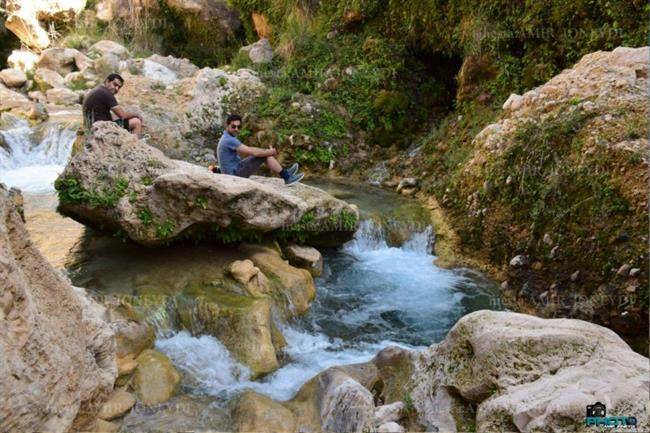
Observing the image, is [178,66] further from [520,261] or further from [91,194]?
[520,261]

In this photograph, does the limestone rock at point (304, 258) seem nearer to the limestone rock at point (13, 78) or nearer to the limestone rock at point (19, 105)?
the limestone rock at point (19, 105)

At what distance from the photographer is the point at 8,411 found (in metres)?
2.71

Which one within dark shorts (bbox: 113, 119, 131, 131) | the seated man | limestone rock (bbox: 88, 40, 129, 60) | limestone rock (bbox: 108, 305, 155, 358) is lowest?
limestone rock (bbox: 108, 305, 155, 358)

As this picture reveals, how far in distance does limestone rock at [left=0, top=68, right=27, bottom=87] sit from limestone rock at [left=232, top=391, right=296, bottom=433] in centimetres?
1583

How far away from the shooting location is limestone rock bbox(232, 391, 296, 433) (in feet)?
15.0

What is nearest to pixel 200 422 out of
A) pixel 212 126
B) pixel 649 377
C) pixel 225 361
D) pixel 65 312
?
pixel 225 361

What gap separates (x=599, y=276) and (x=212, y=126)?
8421 millimetres

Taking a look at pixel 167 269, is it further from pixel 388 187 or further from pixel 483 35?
pixel 483 35

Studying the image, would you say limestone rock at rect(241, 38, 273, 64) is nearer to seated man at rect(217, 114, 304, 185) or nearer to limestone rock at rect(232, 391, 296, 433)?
seated man at rect(217, 114, 304, 185)

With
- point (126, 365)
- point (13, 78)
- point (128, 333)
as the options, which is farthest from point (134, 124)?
point (13, 78)

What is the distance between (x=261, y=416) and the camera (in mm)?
4621

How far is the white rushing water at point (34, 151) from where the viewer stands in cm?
1098

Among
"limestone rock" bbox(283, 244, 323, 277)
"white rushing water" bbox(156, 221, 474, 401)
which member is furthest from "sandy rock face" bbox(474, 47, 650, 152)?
"limestone rock" bbox(283, 244, 323, 277)

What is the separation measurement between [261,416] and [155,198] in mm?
3003
